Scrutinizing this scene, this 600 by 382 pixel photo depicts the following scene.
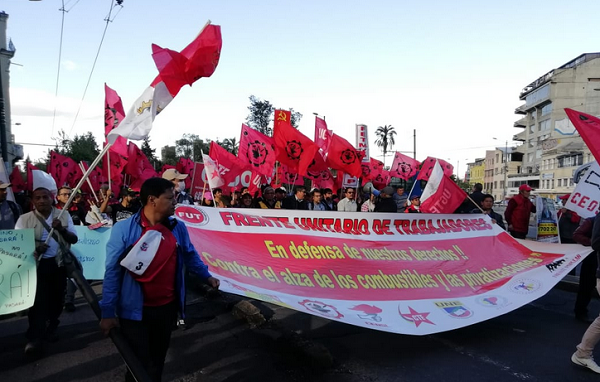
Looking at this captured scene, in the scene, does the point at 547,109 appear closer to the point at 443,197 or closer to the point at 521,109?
the point at 521,109

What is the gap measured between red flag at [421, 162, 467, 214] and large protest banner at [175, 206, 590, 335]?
482mm

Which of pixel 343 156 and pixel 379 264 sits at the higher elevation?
pixel 343 156

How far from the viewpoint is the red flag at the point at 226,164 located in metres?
9.30

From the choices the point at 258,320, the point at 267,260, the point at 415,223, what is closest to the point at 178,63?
the point at 267,260

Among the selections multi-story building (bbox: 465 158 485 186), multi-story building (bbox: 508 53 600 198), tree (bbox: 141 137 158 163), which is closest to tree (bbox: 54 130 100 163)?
tree (bbox: 141 137 158 163)

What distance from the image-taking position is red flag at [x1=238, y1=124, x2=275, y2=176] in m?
10.4

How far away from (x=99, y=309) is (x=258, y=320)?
3062 mm

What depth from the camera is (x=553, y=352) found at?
183 inches

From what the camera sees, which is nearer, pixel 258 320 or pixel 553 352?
pixel 553 352

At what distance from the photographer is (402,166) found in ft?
50.1

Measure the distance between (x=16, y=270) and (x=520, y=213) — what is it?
334 inches

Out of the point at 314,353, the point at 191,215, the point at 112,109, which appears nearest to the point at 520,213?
the point at 314,353

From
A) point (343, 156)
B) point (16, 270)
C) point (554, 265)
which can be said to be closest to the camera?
point (16, 270)

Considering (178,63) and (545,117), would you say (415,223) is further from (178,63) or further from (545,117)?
(545,117)
